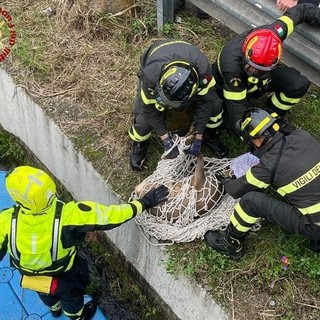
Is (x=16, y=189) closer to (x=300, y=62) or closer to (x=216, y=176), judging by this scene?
(x=216, y=176)

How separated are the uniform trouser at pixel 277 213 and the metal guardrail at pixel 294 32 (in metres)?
1.33

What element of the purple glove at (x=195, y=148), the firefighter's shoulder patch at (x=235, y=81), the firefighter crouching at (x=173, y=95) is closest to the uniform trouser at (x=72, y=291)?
the firefighter crouching at (x=173, y=95)

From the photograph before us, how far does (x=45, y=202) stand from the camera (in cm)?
388

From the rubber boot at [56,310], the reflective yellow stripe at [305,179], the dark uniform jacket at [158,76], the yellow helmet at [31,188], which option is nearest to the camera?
the yellow helmet at [31,188]

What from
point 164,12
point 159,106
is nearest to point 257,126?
point 159,106

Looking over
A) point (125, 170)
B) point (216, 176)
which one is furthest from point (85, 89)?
point (216, 176)

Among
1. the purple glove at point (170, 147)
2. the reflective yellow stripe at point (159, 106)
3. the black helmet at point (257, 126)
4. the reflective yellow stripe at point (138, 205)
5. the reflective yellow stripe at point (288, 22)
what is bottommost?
the reflective yellow stripe at point (138, 205)

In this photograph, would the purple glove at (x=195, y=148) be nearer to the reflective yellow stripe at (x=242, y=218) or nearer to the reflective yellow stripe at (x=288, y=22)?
the reflective yellow stripe at (x=242, y=218)

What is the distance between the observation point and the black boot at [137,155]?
16.8 feet

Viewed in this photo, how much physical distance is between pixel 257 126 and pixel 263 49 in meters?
0.66

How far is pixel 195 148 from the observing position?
15.6 feet

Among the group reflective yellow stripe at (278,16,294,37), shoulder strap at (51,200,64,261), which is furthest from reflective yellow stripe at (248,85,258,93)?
shoulder strap at (51,200,64,261)

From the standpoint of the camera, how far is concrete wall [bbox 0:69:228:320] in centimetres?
465

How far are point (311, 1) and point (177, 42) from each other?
121 centimetres
